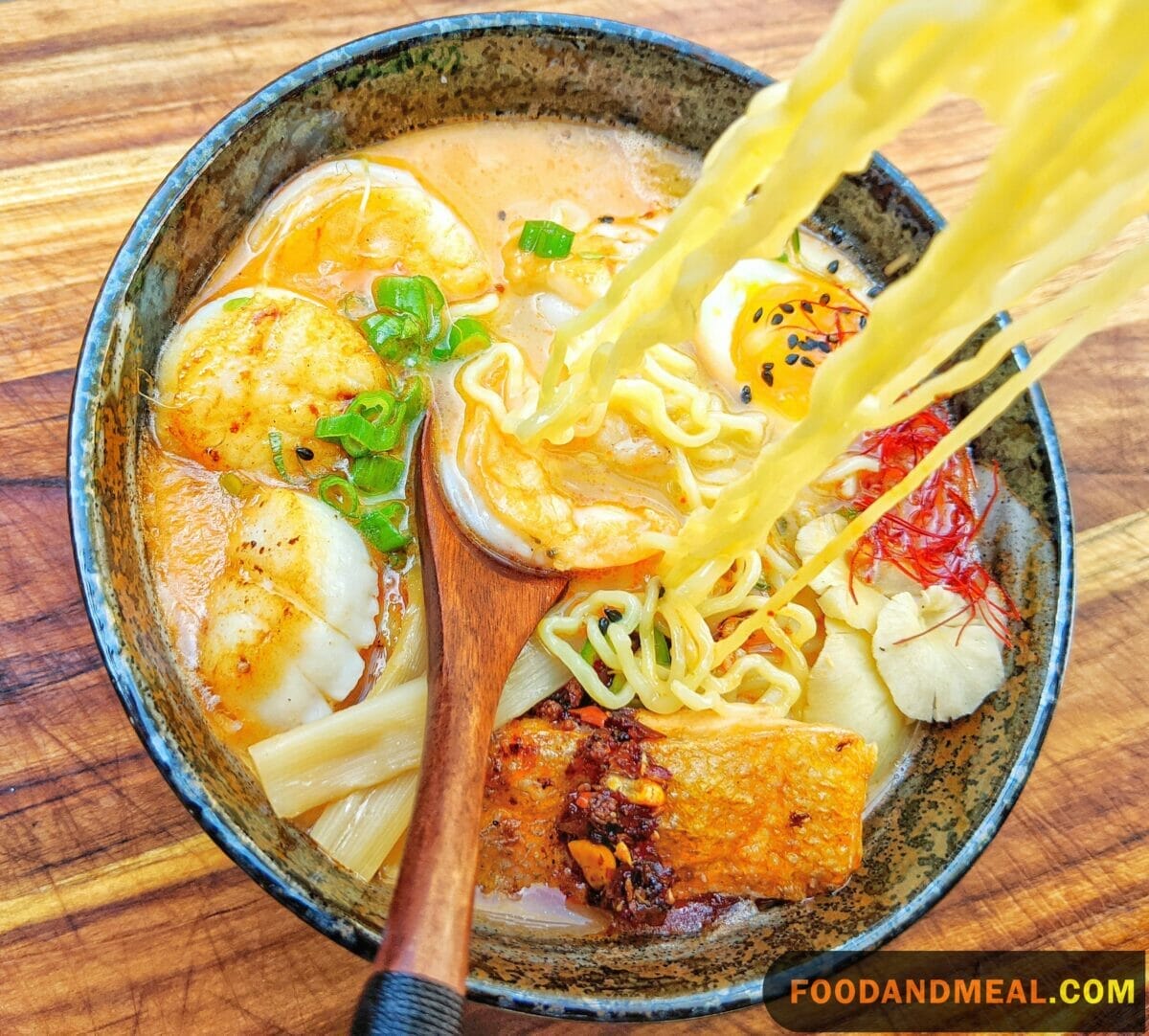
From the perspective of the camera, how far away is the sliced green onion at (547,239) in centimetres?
228

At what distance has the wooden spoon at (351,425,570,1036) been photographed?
1.11 meters

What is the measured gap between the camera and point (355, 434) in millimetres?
1965

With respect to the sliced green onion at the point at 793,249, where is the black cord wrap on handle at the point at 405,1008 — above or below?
below

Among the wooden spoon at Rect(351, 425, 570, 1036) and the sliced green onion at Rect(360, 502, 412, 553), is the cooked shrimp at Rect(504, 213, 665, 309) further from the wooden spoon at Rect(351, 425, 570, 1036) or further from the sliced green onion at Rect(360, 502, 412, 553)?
the sliced green onion at Rect(360, 502, 412, 553)

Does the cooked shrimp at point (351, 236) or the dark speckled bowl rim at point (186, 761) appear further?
the cooked shrimp at point (351, 236)

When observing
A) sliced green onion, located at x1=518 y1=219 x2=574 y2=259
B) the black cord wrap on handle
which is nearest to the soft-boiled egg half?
sliced green onion, located at x1=518 y1=219 x2=574 y2=259

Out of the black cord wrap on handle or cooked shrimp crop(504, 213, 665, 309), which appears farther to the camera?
cooked shrimp crop(504, 213, 665, 309)

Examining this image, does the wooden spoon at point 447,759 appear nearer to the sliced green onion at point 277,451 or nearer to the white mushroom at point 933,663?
the sliced green onion at point 277,451

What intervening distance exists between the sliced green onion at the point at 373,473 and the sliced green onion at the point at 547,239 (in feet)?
2.22

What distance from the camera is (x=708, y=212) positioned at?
139cm

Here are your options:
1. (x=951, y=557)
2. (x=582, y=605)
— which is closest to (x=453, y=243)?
(x=582, y=605)

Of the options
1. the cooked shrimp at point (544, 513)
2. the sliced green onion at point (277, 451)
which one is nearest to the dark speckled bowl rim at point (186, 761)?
the sliced green onion at point (277, 451)

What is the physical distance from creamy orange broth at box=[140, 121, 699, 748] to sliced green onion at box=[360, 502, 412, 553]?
6cm

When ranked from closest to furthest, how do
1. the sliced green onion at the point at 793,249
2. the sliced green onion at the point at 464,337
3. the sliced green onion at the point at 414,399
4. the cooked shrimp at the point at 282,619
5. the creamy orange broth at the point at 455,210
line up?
the cooked shrimp at the point at 282,619 < the creamy orange broth at the point at 455,210 < the sliced green onion at the point at 414,399 < the sliced green onion at the point at 464,337 < the sliced green onion at the point at 793,249
